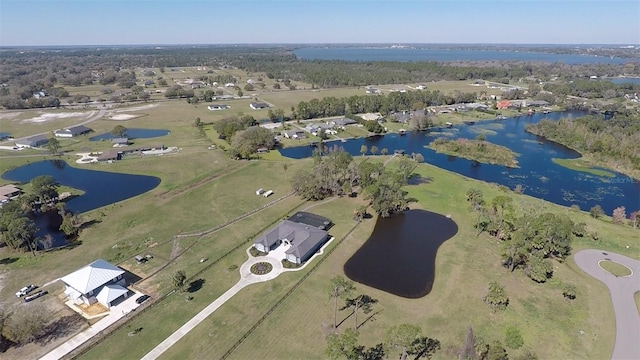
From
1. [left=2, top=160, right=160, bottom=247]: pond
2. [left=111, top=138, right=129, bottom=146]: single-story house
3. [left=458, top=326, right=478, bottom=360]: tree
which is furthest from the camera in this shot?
[left=111, top=138, right=129, bottom=146]: single-story house

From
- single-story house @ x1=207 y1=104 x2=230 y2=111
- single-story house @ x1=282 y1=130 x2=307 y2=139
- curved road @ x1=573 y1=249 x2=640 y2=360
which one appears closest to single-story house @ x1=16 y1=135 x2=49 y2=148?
single-story house @ x1=207 y1=104 x2=230 y2=111

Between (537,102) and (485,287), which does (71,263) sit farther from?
(537,102)

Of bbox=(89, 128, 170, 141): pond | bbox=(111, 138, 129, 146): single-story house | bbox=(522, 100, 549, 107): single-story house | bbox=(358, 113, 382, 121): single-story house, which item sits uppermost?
bbox=(522, 100, 549, 107): single-story house

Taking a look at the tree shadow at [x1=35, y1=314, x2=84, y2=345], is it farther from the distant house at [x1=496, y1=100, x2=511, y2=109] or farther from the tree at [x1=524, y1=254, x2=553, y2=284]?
the distant house at [x1=496, y1=100, x2=511, y2=109]

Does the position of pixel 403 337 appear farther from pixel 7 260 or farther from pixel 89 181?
pixel 89 181

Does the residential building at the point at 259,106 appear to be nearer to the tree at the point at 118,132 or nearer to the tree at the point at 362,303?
the tree at the point at 118,132

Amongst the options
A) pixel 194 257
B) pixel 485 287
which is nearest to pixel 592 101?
pixel 485 287

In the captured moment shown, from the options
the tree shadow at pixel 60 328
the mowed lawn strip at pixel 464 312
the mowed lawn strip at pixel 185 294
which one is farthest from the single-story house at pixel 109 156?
the mowed lawn strip at pixel 464 312
